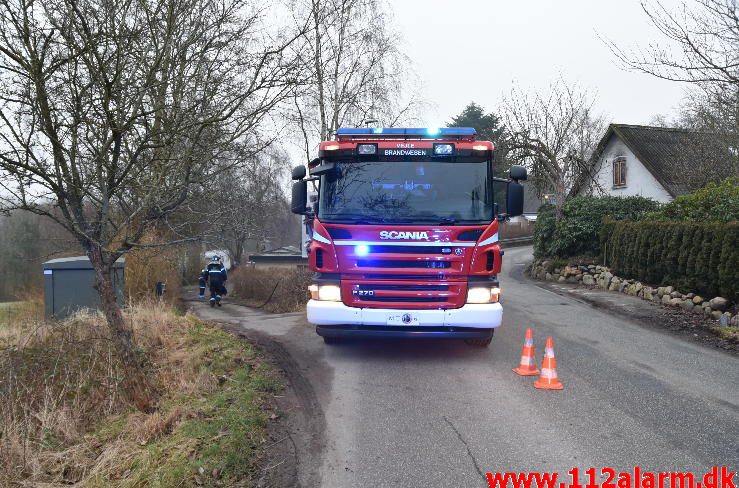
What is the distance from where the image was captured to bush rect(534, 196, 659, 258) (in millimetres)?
18234

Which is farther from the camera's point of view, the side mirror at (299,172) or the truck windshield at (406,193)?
the side mirror at (299,172)

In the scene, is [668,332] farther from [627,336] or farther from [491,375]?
[491,375]

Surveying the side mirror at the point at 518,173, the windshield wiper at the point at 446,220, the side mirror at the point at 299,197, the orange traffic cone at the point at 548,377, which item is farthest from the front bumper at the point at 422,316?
the side mirror at the point at 518,173

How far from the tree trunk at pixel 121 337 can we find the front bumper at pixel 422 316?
213cm

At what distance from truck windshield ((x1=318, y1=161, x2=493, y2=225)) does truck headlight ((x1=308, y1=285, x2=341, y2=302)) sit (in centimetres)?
86

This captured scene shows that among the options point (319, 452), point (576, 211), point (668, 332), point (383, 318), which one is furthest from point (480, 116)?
point (319, 452)

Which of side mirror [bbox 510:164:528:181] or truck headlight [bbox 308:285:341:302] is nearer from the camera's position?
truck headlight [bbox 308:285:341:302]

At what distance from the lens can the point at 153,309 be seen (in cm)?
1086

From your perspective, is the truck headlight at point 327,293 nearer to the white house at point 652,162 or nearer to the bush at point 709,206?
the bush at point 709,206

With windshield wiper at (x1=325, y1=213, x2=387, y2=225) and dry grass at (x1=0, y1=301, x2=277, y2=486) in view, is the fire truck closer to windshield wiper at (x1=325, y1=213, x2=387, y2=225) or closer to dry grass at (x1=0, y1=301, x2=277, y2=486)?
windshield wiper at (x1=325, y1=213, x2=387, y2=225)

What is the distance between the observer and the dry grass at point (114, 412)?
461 cm

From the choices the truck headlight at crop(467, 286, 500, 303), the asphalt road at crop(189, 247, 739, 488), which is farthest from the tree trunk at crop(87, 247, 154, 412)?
the truck headlight at crop(467, 286, 500, 303)

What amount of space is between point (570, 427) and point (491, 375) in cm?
181

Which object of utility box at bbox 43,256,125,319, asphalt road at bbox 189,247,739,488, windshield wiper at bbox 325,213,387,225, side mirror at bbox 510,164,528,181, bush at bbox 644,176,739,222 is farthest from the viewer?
utility box at bbox 43,256,125,319
